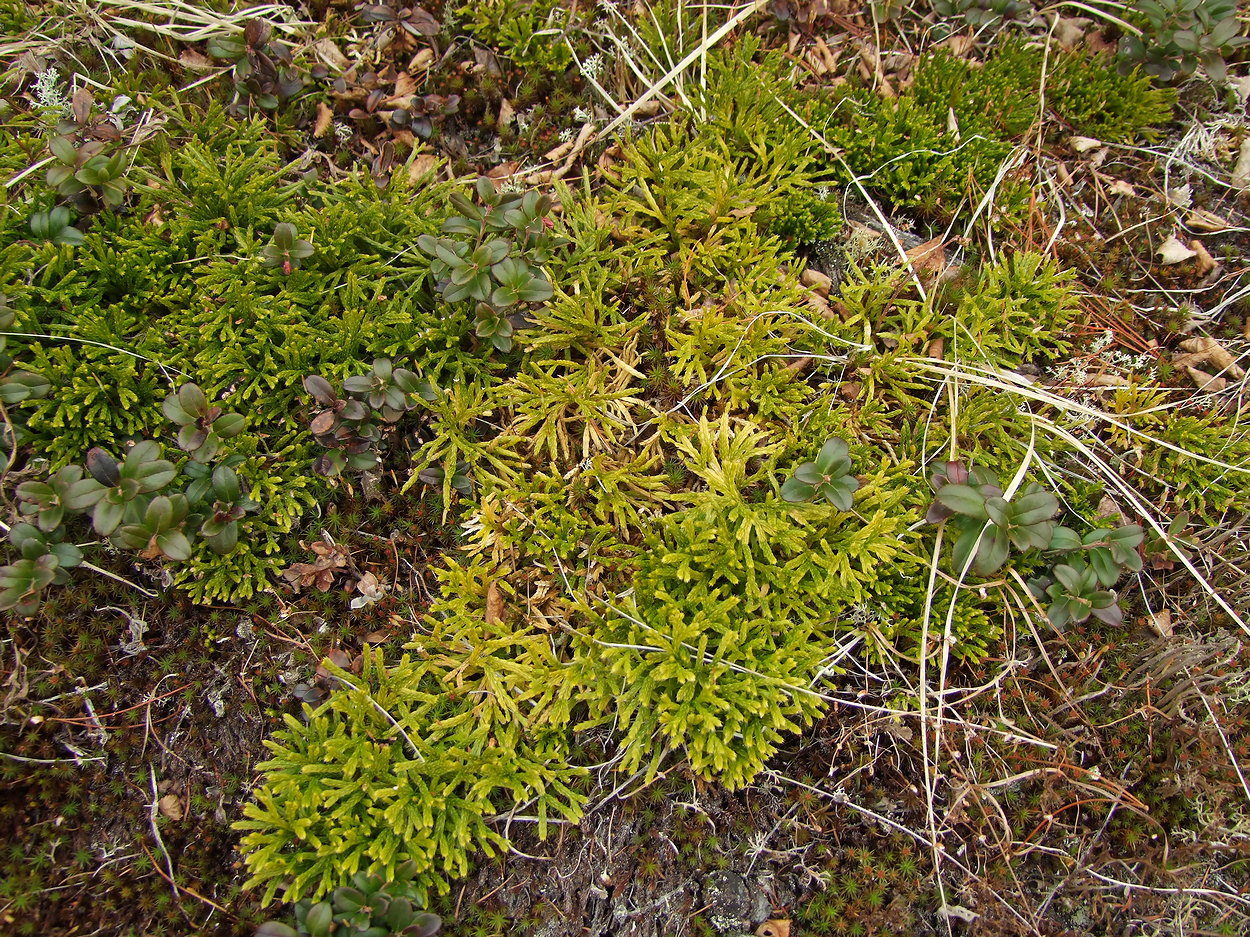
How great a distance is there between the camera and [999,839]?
9.75 ft

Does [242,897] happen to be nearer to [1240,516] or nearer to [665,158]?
[665,158]

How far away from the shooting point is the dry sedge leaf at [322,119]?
3.86m

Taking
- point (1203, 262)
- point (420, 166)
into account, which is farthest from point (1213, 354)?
point (420, 166)

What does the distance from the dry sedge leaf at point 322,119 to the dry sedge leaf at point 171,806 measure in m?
3.24

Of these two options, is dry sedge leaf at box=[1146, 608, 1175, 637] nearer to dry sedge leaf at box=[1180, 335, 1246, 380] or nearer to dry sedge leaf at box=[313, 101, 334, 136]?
A: dry sedge leaf at box=[1180, 335, 1246, 380]

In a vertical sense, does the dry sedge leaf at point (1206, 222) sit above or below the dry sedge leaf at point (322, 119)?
below

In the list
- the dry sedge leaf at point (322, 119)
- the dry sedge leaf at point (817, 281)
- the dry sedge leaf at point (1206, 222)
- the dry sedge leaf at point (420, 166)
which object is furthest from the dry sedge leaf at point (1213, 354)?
the dry sedge leaf at point (322, 119)

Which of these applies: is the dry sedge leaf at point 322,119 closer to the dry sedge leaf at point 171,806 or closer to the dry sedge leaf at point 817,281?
the dry sedge leaf at point 817,281

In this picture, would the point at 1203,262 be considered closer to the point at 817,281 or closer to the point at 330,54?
the point at 817,281

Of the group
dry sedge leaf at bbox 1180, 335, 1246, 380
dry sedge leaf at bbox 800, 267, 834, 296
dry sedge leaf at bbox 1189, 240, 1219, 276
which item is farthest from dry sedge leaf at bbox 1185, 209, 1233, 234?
dry sedge leaf at bbox 800, 267, 834, 296

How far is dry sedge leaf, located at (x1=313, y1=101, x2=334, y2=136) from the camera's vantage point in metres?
3.86

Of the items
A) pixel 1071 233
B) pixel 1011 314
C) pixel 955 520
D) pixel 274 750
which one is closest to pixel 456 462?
pixel 274 750

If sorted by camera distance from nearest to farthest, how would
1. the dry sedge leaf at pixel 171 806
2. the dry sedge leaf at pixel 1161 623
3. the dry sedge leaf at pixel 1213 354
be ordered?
the dry sedge leaf at pixel 171 806 < the dry sedge leaf at pixel 1161 623 < the dry sedge leaf at pixel 1213 354

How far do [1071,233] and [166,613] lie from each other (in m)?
4.85
